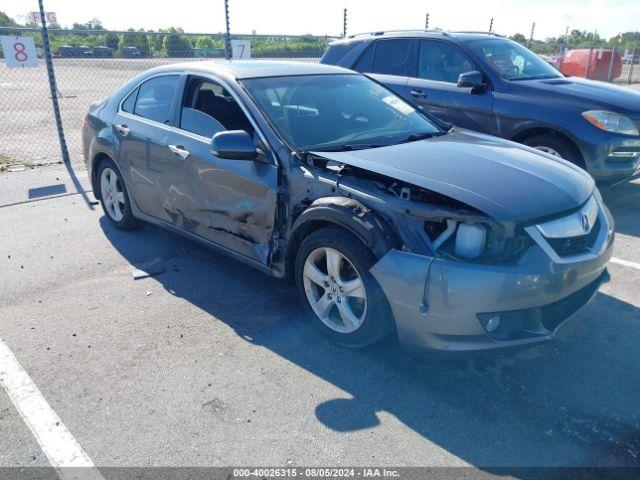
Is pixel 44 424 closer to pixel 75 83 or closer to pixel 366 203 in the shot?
pixel 366 203

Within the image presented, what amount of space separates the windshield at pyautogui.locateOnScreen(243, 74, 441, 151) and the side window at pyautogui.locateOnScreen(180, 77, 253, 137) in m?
0.19

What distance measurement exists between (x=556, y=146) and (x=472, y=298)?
12.6 feet

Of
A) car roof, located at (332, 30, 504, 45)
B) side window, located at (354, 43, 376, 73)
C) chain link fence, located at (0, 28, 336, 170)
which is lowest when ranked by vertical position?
chain link fence, located at (0, 28, 336, 170)

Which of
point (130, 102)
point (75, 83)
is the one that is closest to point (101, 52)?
point (75, 83)

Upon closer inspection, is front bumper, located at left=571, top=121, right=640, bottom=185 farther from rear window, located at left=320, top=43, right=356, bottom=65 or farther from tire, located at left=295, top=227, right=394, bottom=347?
tire, located at left=295, top=227, right=394, bottom=347

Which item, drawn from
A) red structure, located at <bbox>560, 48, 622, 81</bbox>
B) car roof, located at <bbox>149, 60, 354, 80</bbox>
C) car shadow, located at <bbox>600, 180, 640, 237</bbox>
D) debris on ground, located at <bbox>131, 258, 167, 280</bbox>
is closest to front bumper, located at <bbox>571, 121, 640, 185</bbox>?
car shadow, located at <bbox>600, 180, 640, 237</bbox>

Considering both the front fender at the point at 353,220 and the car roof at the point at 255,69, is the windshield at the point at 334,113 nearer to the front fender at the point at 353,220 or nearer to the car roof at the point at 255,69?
the car roof at the point at 255,69

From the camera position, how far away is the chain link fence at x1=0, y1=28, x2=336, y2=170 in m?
9.63

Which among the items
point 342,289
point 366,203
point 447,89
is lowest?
point 342,289

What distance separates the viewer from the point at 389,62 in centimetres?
751

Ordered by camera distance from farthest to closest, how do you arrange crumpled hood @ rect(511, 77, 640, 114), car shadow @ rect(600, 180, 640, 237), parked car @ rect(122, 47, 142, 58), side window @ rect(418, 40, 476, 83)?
parked car @ rect(122, 47, 142, 58) → side window @ rect(418, 40, 476, 83) → crumpled hood @ rect(511, 77, 640, 114) → car shadow @ rect(600, 180, 640, 237)

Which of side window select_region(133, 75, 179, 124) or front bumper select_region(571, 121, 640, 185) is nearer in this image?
side window select_region(133, 75, 179, 124)

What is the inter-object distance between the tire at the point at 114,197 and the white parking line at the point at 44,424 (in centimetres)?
217

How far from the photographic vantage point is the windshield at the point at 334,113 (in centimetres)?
394
